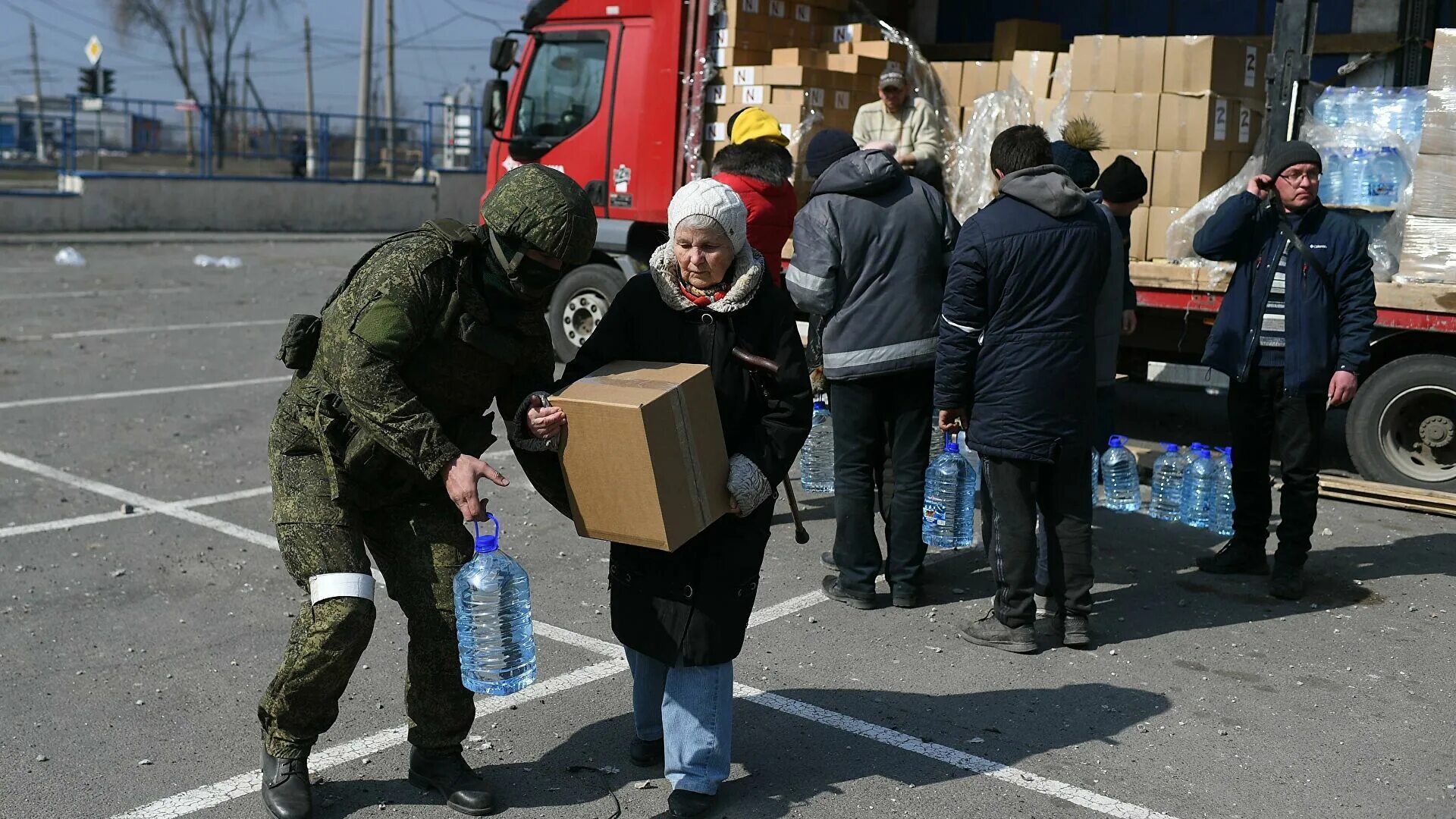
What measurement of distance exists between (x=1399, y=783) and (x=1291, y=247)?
7.99 ft

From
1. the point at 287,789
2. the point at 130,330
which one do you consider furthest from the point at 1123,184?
the point at 130,330

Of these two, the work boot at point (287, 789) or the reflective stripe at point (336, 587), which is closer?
the reflective stripe at point (336, 587)

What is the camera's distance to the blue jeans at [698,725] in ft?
12.0

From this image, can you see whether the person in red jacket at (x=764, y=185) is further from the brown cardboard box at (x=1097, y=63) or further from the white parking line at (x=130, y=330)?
the white parking line at (x=130, y=330)

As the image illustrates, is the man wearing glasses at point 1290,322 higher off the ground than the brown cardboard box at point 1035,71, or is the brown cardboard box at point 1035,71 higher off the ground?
the brown cardboard box at point 1035,71

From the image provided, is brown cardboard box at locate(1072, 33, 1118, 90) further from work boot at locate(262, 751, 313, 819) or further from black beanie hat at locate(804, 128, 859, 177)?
work boot at locate(262, 751, 313, 819)

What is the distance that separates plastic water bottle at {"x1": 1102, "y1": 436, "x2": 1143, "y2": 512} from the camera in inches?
283

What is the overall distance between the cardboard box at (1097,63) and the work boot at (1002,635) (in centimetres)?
415

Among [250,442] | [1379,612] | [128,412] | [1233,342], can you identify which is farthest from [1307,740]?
[128,412]

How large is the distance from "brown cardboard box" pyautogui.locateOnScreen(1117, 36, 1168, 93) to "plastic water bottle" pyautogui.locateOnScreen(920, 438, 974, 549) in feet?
Result: 10.3

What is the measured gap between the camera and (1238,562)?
6207 mm

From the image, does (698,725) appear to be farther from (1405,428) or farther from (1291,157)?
(1405,428)

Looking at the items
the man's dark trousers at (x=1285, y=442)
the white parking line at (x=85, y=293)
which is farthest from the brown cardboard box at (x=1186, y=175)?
the white parking line at (x=85, y=293)

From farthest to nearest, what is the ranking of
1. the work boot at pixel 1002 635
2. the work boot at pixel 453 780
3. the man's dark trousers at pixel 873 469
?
the man's dark trousers at pixel 873 469 < the work boot at pixel 1002 635 < the work boot at pixel 453 780
